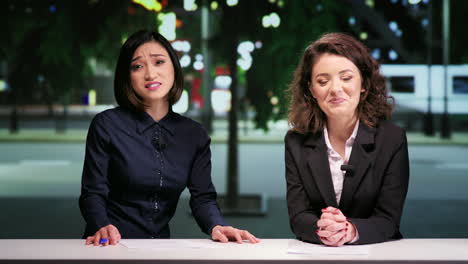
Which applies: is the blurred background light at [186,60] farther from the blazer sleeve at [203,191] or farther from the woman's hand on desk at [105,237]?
the woman's hand on desk at [105,237]

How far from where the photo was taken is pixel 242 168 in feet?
43.8

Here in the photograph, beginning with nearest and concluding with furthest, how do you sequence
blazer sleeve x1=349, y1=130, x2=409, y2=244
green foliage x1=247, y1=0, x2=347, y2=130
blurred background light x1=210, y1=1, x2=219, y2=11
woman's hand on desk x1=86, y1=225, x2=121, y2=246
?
woman's hand on desk x1=86, y1=225, x2=121, y2=246
blazer sleeve x1=349, y1=130, x2=409, y2=244
green foliage x1=247, y1=0, x2=347, y2=130
blurred background light x1=210, y1=1, x2=219, y2=11

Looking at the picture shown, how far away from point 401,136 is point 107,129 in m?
1.19

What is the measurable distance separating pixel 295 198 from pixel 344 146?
0.30 m

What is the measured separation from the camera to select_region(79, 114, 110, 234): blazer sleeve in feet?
8.30

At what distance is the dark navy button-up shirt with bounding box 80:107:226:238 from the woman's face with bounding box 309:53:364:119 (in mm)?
592

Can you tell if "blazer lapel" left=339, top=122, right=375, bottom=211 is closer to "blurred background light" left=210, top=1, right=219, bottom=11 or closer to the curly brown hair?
the curly brown hair

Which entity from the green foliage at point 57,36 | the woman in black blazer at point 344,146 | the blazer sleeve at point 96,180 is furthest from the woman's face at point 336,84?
the green foliage at point 57,36

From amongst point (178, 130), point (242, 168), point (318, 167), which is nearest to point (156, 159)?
point (178, 130)

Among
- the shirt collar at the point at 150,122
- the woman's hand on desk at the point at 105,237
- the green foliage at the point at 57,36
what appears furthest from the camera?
the green foliage at the point at 57,36

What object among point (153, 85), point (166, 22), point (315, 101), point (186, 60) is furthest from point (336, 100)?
point (186, 60)

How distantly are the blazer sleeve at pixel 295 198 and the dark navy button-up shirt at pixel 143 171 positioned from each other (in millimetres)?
291

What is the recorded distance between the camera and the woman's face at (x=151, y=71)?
261cm

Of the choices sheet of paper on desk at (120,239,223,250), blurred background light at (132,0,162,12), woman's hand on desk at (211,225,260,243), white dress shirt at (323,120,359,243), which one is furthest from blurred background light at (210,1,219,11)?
sheet of paper on desk at (120,239,223,250)
